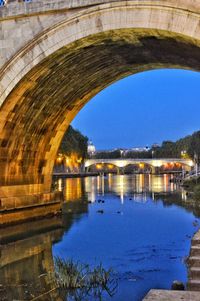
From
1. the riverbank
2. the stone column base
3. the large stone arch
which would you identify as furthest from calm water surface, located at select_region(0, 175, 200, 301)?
the riverbank

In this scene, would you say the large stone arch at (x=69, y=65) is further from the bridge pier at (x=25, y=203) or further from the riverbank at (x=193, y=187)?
the riverbank at (x=193, y=187)

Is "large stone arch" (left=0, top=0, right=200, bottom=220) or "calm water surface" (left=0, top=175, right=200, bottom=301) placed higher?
"large stone arch" (left=0, top=0, right=200, bottom=220)

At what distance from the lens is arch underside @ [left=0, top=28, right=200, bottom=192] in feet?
49.1

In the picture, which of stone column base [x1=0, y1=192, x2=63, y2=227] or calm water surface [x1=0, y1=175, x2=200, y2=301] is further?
stone column base [x1=0, y1=192, x2=63, y2=227]

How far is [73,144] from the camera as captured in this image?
77.8 m

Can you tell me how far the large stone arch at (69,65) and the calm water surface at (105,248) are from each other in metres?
2.40

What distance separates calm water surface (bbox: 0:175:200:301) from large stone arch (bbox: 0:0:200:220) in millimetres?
2395

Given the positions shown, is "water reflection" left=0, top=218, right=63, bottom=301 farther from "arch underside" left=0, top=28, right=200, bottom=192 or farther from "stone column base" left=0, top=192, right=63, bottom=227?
"arch underside" left=0, top=28, right=200, bottom=192

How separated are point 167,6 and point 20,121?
26.0 ft

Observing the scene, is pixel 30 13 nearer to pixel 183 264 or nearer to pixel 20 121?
pixel 20 121

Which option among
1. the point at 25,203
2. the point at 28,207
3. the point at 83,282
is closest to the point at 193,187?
the point at 28,207

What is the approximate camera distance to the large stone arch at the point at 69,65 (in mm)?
13281

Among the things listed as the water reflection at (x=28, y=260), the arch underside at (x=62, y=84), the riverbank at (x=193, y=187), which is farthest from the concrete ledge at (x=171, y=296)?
the riverbank at (x=193, y=187)

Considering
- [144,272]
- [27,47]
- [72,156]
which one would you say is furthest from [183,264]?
[72,156]
